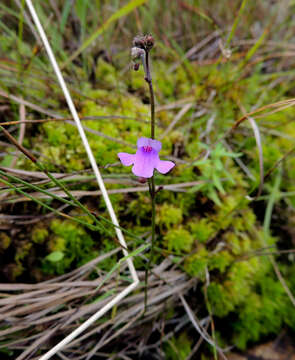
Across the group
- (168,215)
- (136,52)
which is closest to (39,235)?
(168,215)

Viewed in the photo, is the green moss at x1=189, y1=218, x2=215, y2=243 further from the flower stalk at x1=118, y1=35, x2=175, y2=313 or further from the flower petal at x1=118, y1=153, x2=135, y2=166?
the flower petal at x1=118, y1=153, x2=135, y2=166

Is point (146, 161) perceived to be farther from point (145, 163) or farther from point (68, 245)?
point (68, 245)

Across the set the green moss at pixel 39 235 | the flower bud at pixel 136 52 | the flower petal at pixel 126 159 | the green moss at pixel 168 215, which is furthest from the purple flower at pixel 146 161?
the green moss at pixel 39 235

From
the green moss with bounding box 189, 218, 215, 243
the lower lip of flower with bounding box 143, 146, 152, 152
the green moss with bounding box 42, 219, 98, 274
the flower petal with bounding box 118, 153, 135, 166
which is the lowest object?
the green moss with bounding box 42, 219, 98, 274

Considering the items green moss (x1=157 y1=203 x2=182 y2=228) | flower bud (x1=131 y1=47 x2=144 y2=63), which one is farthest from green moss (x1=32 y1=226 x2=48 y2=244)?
flower bud (x1=131 y1=47 x2=144 y2=63)

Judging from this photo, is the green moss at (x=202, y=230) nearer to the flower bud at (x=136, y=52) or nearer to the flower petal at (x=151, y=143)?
the flower petal at (x=151, y=143)

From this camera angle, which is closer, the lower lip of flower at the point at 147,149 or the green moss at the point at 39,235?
the lower lip of flower at the point at 147,149

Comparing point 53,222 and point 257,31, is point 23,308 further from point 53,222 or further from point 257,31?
point 257,31

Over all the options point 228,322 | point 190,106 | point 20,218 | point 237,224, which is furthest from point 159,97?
point 228,322
